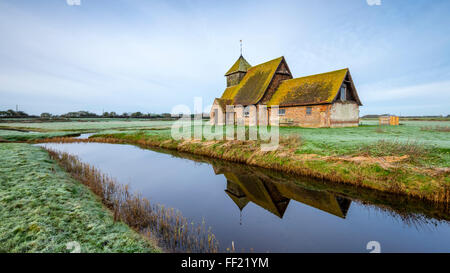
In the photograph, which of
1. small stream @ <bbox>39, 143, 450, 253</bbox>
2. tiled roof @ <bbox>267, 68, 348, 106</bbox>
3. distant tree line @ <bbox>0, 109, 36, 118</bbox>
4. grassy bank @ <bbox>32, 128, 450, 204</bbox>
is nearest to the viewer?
small stream @ <bbox>39, 143, 450, 253</bbox>

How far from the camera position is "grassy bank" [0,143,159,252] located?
4.25 metres

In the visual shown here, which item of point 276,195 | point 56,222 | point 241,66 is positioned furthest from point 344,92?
point 56,222

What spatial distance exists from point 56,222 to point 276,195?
25.5 ft

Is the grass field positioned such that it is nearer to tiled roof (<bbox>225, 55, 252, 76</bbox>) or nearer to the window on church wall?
the window on church wall

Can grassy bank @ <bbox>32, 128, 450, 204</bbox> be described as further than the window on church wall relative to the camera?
No

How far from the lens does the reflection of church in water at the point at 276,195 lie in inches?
294

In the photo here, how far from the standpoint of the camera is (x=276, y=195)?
28.5 feet

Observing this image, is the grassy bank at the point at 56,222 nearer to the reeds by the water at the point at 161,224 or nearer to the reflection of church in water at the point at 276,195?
the reeds by the water at the point at 161,224

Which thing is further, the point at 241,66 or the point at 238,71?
the point at 241,66

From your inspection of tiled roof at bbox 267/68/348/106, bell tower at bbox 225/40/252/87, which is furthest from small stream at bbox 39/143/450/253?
bell tower at bbox 225/40/252/87

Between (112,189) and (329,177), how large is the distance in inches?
412

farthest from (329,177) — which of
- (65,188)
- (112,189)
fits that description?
(65,188)

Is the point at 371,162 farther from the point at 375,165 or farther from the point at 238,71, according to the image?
the point at 238,71

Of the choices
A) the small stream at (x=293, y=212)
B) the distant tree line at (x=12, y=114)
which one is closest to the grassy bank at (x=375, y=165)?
the small stream at (x=293, y=212)
